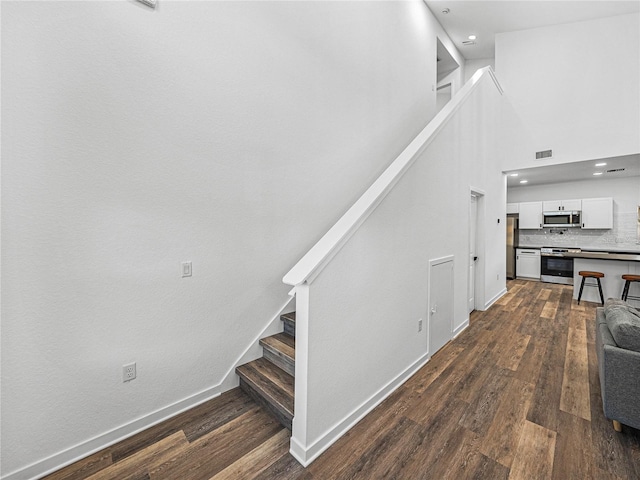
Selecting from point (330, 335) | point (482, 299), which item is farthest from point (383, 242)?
point (482, 299)

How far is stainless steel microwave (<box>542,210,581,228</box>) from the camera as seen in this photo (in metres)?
6.71

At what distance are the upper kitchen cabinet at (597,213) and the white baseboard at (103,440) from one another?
8775mm

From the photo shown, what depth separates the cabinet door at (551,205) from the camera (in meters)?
6.99

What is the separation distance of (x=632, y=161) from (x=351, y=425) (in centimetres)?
697

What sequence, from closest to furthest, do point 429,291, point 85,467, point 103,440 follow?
point 85,467 < point 103,440 < point 429,291

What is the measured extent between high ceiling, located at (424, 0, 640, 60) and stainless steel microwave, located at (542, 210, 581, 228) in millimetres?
3995

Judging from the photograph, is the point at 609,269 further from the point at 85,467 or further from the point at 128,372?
the point at 85,467

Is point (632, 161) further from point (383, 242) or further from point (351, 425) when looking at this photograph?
point (351, 425)

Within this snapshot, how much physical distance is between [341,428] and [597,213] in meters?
8.18

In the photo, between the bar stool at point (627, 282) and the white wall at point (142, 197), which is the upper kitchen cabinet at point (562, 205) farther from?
the white wall at point (142, 197)

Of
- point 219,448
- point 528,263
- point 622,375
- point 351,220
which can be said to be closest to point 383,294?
point 351,220

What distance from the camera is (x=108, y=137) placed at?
5.78 feet

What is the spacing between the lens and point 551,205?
710 cm

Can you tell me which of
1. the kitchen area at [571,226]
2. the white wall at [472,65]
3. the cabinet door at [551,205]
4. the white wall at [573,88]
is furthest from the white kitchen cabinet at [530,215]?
the white wall at [472,65]
